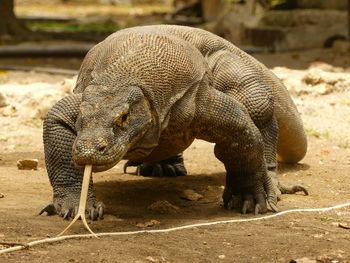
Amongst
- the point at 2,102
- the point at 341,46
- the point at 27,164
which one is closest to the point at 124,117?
the point at 27,164

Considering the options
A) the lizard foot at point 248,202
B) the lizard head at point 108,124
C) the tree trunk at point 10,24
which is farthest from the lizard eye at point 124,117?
the tree trunk at point 10,24

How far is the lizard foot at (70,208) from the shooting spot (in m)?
4.33

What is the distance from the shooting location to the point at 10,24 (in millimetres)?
13398

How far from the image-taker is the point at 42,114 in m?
7.39

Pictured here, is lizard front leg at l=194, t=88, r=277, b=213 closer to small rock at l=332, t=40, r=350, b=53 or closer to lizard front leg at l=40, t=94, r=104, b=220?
lizard front leg at l=40, t=94, r=104, b=220

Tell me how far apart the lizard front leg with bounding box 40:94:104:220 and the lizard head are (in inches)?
14.0

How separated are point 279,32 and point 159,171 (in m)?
6.29

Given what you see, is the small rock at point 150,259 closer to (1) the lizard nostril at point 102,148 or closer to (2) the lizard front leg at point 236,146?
(1) the lizard nostril at point 102,148

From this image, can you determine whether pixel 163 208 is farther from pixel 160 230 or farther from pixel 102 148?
pixel 102 148

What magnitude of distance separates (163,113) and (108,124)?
433 millimetres

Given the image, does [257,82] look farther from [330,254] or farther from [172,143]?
[330,254]

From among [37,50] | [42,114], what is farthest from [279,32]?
[42,114]

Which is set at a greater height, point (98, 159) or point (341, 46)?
point (98, 159)

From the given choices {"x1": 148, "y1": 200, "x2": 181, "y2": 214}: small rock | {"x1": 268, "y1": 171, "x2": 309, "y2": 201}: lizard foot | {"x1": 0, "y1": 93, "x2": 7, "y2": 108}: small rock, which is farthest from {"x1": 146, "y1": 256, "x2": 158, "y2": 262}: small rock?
{"x1": 0, "y1": 93, "x2": 7, "y2": 108}: small rock
